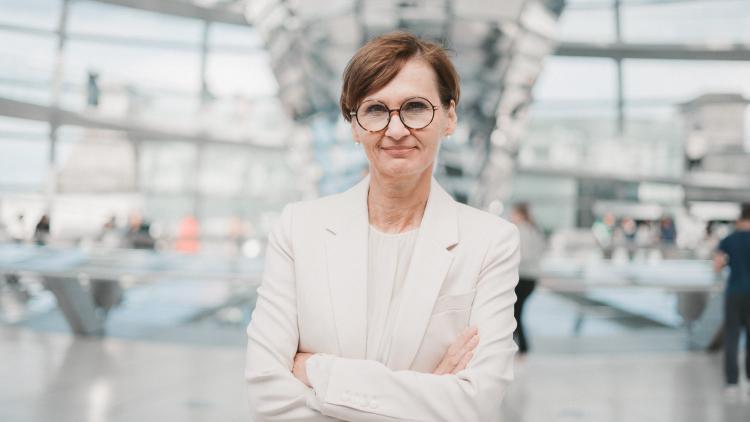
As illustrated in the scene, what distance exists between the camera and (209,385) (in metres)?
5.80

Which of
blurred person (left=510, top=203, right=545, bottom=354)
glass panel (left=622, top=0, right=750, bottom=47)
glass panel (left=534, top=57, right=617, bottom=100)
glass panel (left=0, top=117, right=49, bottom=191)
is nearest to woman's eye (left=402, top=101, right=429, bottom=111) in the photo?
blurred person (left=510, top=203, right=545, bottom=354)

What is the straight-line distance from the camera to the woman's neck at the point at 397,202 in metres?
1.58

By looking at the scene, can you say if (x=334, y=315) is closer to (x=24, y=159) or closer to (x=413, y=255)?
(x=413, y=255)

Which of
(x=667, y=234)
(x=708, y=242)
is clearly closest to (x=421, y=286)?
(x=667, y=234)

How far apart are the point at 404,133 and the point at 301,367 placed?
2.01ft

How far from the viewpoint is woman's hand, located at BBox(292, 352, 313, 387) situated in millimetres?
1567

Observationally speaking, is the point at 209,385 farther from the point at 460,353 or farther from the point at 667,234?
the point at 667,234

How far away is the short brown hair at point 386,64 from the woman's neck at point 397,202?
196 mm

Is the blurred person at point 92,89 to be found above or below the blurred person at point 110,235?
above

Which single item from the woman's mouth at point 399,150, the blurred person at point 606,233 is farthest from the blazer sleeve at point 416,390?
the blurred person at point 606,233

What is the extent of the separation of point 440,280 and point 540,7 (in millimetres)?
9897

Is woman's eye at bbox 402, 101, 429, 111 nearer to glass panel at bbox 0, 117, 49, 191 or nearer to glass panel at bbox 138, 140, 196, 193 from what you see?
glass panel at bbox 0, 117, 49, 191

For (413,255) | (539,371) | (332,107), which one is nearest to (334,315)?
(413,255)

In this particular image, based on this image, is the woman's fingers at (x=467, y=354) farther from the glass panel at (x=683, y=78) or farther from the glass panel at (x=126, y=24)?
the glass panel at (x=683, y=78)
